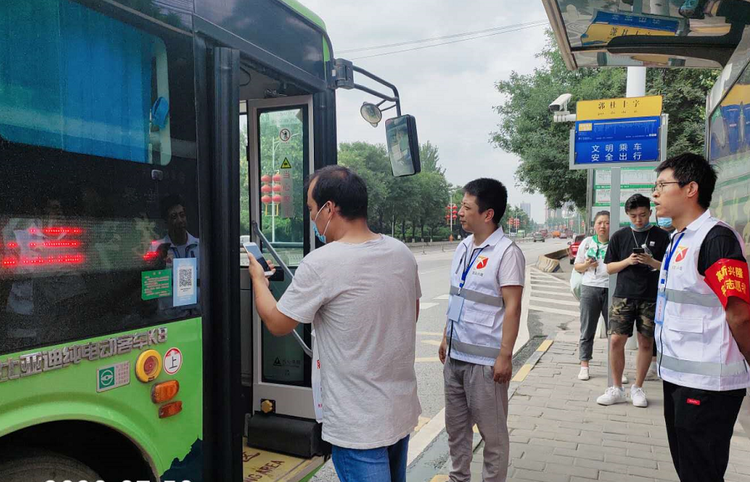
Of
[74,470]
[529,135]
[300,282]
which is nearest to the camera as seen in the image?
[74,470]

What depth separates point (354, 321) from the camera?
2.01m

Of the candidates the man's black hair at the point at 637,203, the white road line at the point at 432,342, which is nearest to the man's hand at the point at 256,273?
the man's black hair at the point at 637,203

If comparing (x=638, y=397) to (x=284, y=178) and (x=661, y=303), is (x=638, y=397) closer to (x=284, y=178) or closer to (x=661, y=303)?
Result: (x=661, y=303)

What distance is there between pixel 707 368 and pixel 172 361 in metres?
2.33

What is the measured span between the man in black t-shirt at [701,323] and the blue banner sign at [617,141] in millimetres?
3369

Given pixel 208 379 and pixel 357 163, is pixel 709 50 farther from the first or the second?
pixel 357 163

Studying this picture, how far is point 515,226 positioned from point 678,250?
116341 mm

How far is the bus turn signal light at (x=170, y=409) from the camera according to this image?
6.89ft

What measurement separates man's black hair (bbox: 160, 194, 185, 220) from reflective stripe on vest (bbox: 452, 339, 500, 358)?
1.84m

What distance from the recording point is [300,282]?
6.57ft

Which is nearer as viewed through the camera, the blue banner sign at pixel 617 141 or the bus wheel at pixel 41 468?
the bus wheel at pixel 41 468

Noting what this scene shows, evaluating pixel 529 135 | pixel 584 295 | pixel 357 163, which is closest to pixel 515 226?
pixel 357 163

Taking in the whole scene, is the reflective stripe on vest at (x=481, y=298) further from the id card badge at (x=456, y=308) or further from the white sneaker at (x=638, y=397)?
the white sneaker at (x=638, y=397)

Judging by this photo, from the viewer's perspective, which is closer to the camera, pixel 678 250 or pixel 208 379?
pixel 208 379
